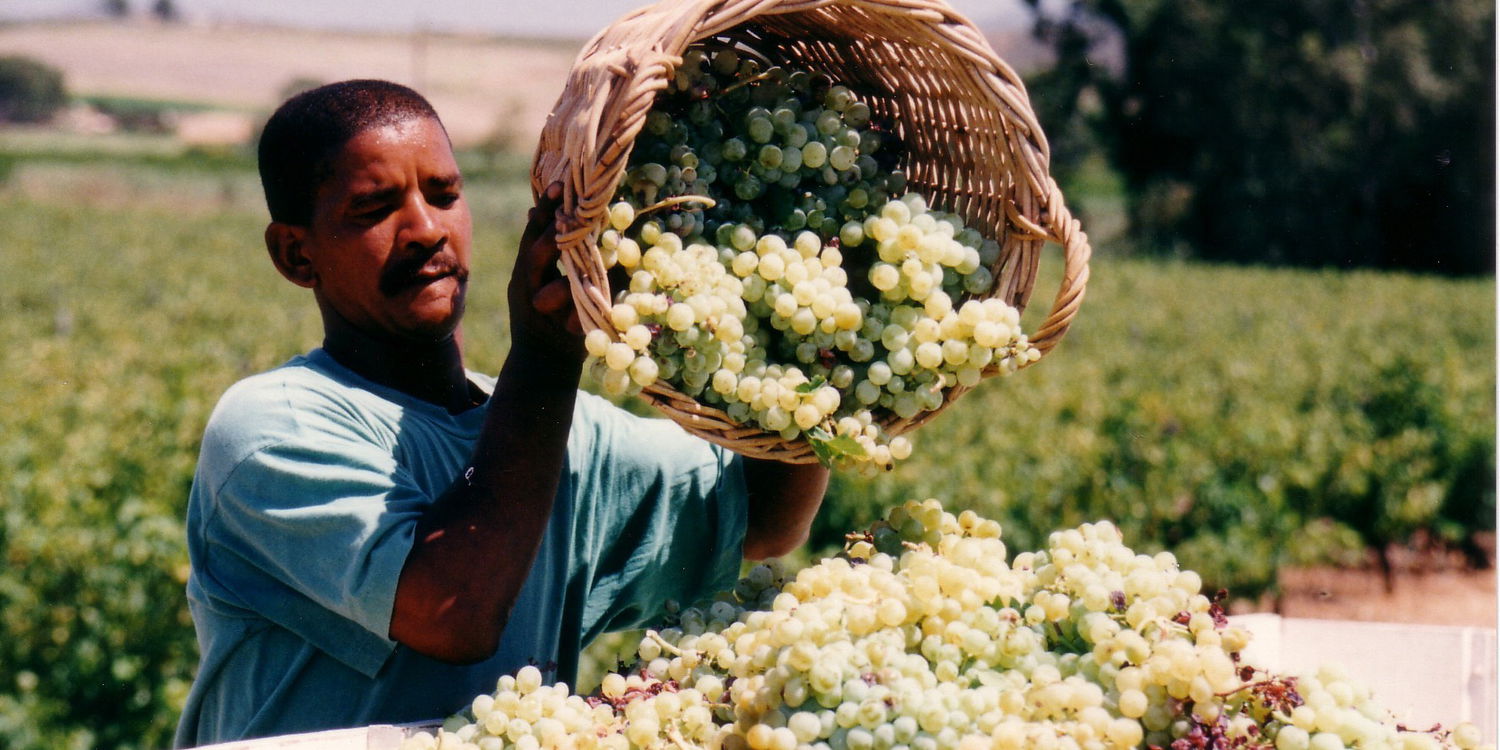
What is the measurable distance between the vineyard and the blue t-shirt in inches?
41.9

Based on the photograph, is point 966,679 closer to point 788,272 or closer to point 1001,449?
point 788,272

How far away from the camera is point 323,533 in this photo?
1676 mm

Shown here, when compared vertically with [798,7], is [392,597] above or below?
below

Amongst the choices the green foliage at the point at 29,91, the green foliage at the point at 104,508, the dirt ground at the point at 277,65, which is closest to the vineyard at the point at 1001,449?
the green foliage at the point at 104,508

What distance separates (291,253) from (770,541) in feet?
3.30

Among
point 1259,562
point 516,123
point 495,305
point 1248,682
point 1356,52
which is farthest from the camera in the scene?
point 516,123

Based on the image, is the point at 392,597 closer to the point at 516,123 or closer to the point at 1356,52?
the point at 1356,52

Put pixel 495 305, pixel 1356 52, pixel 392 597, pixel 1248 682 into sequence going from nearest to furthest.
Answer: pixel 1248 682
pixel 392 597
pixel 495 305
pixel 1356 52

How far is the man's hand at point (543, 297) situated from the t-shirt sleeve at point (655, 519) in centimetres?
51

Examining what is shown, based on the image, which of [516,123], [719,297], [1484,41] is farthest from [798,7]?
[516,123]

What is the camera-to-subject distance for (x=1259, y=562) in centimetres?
727

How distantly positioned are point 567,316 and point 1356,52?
44070mm

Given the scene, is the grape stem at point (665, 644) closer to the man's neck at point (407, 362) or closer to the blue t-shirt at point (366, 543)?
the blue t-shirt at point (366, 543)

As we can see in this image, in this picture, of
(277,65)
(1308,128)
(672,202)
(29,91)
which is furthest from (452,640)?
(29,91)
